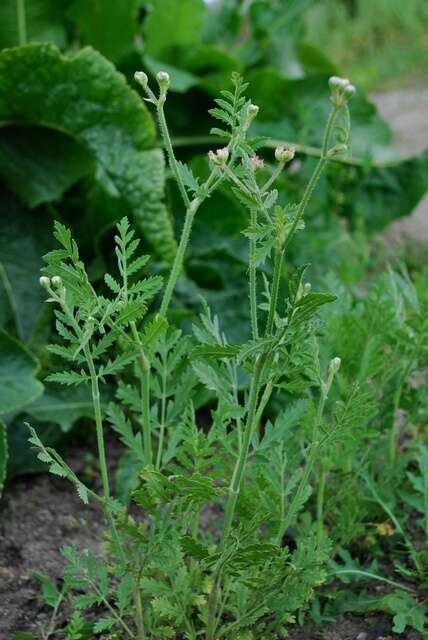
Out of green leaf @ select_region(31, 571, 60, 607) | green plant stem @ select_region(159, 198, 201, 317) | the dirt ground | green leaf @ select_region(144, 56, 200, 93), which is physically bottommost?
the dirt ground

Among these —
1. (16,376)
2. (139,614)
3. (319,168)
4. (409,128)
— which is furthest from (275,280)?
(409,128)

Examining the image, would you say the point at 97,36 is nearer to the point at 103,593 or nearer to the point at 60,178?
the point at 60,178

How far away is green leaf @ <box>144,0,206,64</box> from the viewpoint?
267 centimetres

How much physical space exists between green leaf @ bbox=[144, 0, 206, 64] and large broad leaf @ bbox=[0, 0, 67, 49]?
251mm

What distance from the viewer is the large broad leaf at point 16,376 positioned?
1.87 metres

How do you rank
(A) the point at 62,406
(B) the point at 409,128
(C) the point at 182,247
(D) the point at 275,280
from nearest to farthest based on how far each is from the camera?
(D) the point at 275,280 → (C) the point at 182,247 → (A) the point at 62,406 → (B) the point at 409,128

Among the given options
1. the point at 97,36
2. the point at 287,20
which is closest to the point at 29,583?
the point at 97,36

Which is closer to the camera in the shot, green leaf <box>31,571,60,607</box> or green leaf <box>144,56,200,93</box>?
green leaf <box>31,571,60,607</box>

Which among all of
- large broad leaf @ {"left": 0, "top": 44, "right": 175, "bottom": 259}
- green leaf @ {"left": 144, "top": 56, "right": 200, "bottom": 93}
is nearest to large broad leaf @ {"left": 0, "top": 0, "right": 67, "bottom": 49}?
green leaf @ {"left": 144, "top": 56, "right": 200, "bottom": 93}

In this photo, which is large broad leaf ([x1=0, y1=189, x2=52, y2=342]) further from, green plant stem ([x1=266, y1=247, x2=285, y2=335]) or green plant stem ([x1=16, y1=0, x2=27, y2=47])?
green plant stem ([x1=266, y1=247, x2=285, y2=335])

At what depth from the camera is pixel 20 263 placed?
91.0 inches

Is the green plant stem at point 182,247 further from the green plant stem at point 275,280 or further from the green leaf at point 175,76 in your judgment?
the green leaf at point 175,76

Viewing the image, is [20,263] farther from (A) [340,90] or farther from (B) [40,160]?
(A) [340,90]

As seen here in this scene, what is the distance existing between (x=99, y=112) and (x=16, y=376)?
25.3 inches
